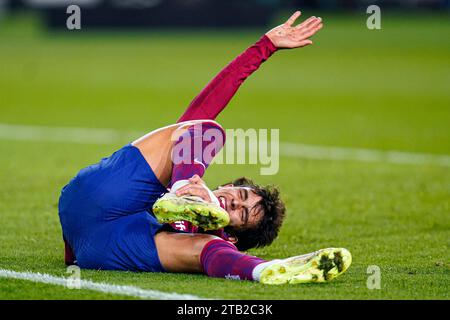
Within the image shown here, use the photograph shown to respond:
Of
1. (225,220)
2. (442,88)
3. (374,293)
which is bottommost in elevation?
(374,293)

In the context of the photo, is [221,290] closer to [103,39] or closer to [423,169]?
[423,169]

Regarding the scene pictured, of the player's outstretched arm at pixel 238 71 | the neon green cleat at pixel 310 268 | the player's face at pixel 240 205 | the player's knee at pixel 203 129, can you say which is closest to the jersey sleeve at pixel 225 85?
the player's outstretched arm at pixel 238 71

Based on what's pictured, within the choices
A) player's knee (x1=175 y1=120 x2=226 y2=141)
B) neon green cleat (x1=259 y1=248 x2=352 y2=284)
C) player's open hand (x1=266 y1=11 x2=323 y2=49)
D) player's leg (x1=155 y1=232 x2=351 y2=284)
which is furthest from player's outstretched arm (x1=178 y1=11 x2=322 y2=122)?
neon green cleat (x1=259 y1=248 x2=352 y2=284)

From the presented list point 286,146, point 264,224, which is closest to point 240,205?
point 264,224

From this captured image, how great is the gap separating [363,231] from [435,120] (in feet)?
28.2

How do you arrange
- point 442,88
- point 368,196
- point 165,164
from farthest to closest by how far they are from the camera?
point 442,88 < point 368,196 < point 165,164

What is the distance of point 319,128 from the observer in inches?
617

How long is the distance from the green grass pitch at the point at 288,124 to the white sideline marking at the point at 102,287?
0.38 ft

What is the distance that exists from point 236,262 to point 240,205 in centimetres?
66

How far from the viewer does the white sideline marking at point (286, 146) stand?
41.8 feet

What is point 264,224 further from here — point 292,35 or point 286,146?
point 286,146
